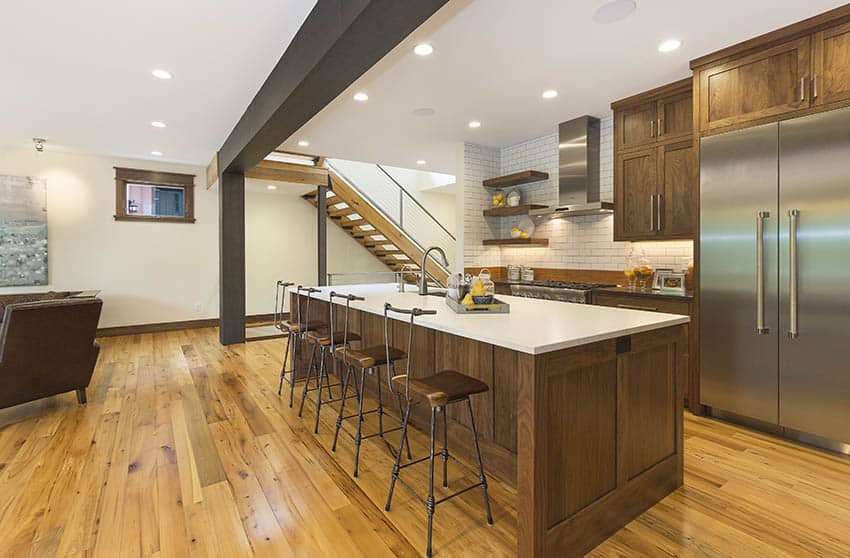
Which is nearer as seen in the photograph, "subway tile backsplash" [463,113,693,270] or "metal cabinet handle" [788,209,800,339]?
"metal cabinet handle" [788,209,800,339]

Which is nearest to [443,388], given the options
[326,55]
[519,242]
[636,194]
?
[326,55]

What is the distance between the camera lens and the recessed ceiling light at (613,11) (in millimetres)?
2596

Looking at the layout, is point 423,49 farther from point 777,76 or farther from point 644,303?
point 644,303

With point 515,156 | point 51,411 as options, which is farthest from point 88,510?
point 515,156

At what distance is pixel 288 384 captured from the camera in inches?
169

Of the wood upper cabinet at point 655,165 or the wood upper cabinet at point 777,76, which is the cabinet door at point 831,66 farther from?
the wood upper cabinet at point 655,165

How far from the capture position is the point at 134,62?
334cm

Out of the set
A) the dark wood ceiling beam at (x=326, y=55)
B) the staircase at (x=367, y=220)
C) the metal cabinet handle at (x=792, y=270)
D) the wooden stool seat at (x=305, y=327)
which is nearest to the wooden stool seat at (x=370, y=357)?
the wooden stool seat at (x=305, y=327)

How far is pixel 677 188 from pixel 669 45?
49.4 inches

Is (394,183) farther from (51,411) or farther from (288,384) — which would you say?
(51,411)

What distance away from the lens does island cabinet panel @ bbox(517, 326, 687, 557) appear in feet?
5.49

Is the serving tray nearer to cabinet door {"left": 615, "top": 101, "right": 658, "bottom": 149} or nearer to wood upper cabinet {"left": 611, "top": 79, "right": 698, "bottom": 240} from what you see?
wood upper cabinet {"left": 611, "top": 79, "right": 698, "bottom": 240}

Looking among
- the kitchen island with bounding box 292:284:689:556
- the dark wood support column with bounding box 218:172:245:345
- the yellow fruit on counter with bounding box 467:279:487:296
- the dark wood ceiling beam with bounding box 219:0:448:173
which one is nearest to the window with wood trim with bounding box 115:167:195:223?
the dark wood support column with bounding box 218:172:245:345

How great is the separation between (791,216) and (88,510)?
4.46m
